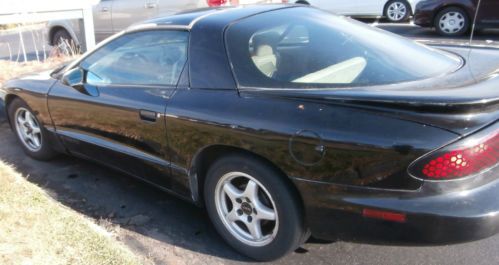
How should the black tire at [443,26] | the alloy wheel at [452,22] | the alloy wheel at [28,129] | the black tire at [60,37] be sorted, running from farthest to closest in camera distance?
1. the alloy wheel at [452,22]
2. the black tire at [443,26]
3. the black tire at [60,37]
4. the alloy wheel at [28,129]

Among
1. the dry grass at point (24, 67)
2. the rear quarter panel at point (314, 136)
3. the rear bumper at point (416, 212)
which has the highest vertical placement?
the rear quarter panel at point (314, 136)

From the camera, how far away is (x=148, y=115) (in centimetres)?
325

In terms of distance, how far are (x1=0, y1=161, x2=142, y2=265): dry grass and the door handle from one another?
2.58 ft

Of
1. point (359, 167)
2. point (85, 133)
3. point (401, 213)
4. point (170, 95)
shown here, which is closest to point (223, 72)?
point (170, 95)

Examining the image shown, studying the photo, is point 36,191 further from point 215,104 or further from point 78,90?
point 215,104

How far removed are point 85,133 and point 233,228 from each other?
5.29 feet

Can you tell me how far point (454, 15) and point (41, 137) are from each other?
8.93m

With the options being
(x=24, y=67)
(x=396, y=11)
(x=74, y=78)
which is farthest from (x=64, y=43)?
(x=396, y=11)

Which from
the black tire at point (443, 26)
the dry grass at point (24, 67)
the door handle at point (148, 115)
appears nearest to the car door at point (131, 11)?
the dry grass at point (24, 67)

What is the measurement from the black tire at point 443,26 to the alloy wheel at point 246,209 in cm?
894

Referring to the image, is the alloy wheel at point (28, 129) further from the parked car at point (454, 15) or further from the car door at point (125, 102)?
the parked car at point (454, 15)

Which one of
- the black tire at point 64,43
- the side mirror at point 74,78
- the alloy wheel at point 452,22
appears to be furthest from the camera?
the alloy wheel at point 452,22

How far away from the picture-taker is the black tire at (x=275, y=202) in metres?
2.64

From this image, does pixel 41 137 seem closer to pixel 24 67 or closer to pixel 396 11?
pixel 24 67
